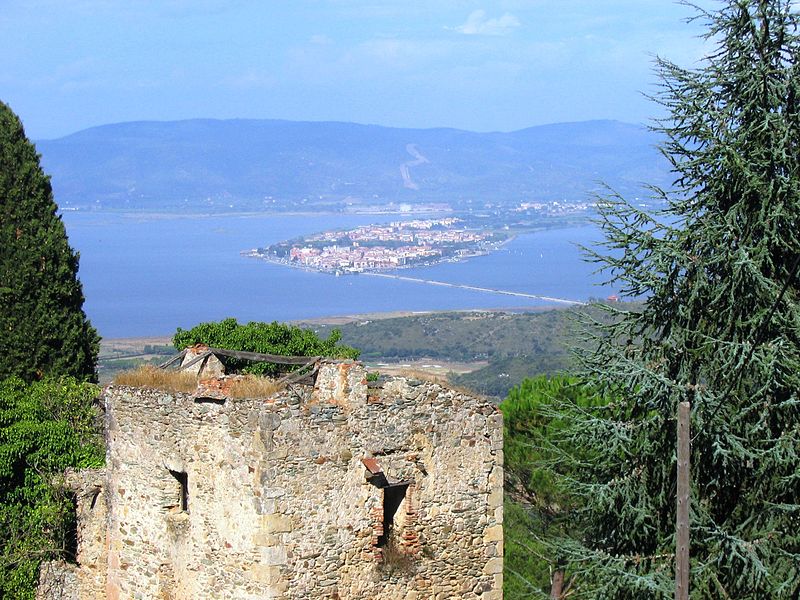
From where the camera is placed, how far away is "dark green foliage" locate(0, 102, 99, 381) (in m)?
24.8

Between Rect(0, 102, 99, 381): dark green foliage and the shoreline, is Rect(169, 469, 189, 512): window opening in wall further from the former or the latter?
the shoreline

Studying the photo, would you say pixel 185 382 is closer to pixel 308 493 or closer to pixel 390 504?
pixel 308 493

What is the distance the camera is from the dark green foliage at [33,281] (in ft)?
81.4

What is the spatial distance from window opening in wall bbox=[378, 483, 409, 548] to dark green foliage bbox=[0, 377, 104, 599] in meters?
6.90

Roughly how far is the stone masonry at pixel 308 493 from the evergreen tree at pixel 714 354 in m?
1.16

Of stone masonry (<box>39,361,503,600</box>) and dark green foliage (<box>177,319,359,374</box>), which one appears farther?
dark green foliage (<box>177,319,359,374</box>)

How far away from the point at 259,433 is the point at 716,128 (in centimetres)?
563

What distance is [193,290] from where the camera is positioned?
179875 millimetres

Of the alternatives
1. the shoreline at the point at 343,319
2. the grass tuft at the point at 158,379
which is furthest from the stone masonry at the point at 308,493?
the shoreline at the point at 343,319

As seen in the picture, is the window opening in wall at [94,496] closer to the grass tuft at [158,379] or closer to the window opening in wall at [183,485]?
the grass tuft at [158,379]

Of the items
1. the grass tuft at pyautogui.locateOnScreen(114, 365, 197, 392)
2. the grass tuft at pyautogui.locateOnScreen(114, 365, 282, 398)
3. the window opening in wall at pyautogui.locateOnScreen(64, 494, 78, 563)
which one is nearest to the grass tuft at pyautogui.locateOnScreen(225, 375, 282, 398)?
the grass tuft at pyautogui.locateOnScreen(114, 365, 282, 398)

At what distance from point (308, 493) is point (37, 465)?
8.64 meters

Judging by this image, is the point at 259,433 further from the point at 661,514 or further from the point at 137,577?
the point at 661,514

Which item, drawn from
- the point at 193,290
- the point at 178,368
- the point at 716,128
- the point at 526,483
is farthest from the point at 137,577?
the point at 193,290
